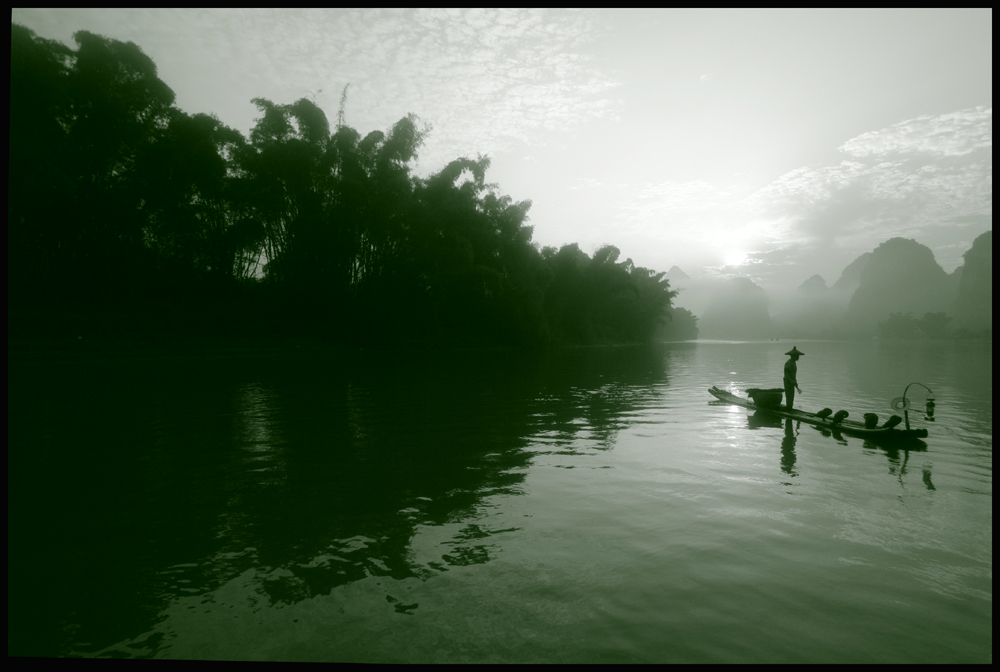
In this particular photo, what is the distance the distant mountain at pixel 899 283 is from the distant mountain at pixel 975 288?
43.2m

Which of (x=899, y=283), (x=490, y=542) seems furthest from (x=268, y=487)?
(x=899, y=283)

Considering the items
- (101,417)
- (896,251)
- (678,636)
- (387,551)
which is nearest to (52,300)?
(101,417)

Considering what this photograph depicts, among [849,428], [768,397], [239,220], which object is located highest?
[239,220]

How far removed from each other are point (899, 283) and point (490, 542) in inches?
9240

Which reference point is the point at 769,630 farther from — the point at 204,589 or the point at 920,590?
the point at 204,589

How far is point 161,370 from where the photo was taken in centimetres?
2156

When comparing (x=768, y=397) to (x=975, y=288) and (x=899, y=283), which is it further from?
(x=899, y=283)

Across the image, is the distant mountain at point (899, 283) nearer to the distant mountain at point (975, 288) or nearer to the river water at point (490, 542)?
the distant mountain at point (975, 288)

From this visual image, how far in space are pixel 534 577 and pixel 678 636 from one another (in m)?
1.23

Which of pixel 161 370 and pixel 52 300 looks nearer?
pixel 161 370

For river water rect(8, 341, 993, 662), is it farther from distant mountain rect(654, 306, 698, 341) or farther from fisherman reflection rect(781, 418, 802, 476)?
distant mountain rect(654, 306, 698, 341)

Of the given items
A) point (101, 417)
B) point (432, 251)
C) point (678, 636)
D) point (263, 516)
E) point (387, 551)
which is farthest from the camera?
point (432, 251)

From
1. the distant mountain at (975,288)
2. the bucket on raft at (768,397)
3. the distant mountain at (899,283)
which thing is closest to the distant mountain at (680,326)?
the distant mountain at (975,288)

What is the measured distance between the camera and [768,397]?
13664 millimetres
